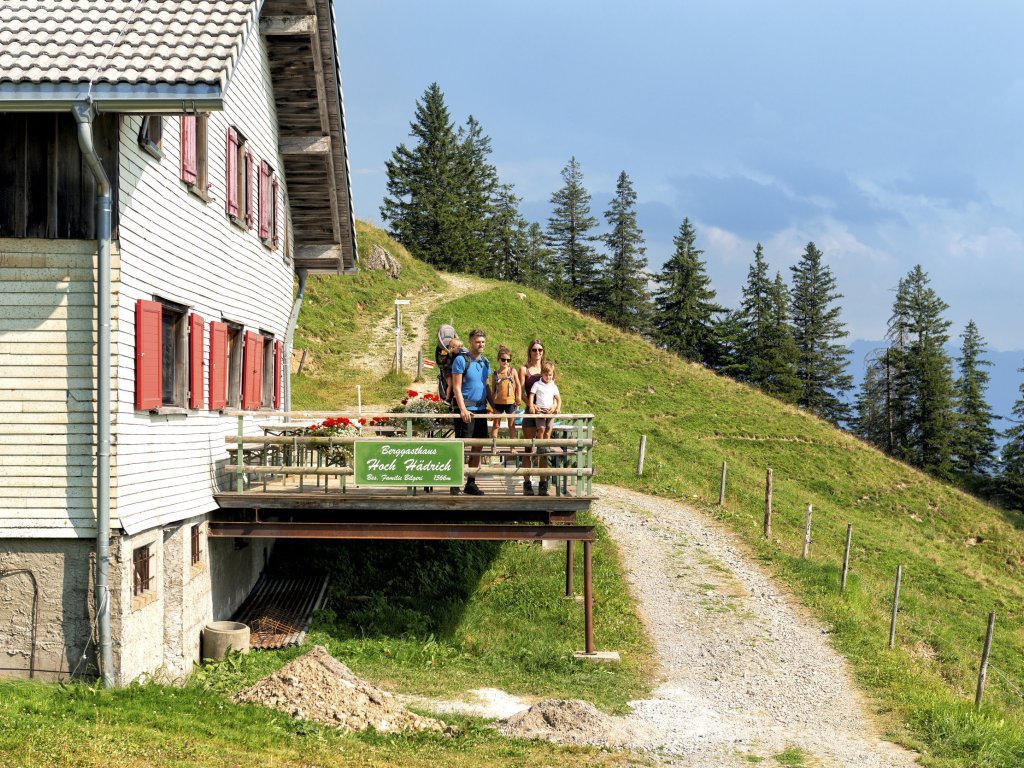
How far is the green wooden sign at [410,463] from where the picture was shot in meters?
14.9

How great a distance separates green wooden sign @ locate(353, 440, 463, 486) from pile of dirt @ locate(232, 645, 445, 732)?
3140 millimetres

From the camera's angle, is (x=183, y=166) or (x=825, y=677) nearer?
(x=183, y=166)

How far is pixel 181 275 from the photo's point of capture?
13.6 m

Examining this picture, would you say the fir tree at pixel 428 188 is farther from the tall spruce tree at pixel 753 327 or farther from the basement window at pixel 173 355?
the basement window at pixel 173 355

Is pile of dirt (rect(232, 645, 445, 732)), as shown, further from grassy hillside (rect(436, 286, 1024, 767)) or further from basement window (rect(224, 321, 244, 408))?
grassy hillside (rect(436, 286, 1024, 767))

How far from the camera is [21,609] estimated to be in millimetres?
11281

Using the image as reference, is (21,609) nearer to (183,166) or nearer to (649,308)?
(183,166)

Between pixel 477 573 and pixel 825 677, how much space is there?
23.7 ft

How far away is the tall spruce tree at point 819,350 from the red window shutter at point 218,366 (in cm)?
6976

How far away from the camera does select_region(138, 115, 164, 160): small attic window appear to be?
11.9 meters

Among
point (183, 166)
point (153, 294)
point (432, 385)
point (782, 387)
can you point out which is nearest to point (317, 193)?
point (183, 166)

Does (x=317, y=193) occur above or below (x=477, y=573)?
above

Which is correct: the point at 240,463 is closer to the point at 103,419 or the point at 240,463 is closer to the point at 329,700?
the point at 103,419

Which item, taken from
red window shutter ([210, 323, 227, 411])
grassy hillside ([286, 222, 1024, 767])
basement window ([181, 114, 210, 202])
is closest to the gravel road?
grassy hillside ([286, 222, 1024, 767])
